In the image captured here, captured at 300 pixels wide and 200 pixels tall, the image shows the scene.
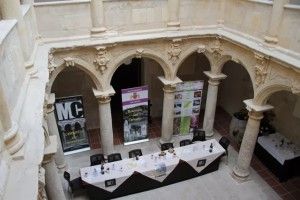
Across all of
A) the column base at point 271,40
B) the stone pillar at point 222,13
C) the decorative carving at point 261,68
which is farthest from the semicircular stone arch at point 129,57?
the column base at point 271,40

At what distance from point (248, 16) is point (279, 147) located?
16.3 ft

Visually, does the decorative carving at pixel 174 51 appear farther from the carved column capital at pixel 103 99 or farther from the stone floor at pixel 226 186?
the stone floor at pixel 226 186

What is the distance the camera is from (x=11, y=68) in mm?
4285

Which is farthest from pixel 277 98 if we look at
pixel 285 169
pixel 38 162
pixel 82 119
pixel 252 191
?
pixel 38 162

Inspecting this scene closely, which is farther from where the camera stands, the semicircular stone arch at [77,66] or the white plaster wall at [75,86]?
the white plaster wall at [75,86]

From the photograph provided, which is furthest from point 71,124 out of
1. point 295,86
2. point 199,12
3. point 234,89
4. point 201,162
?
point 234,89

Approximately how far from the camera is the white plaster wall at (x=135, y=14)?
8859mm

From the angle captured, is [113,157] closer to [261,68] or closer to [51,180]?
[51,180]

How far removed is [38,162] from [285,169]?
9129 millimetres

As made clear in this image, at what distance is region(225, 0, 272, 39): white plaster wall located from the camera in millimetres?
8267

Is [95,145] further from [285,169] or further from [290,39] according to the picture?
[290,39]

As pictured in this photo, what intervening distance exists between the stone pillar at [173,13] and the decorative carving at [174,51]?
1.85 feet

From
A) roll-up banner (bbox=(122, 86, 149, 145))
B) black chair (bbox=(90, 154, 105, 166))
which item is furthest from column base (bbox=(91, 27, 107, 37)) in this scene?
black chair (bbox=(90, 154, 105, 166))

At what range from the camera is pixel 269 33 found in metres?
8.02
